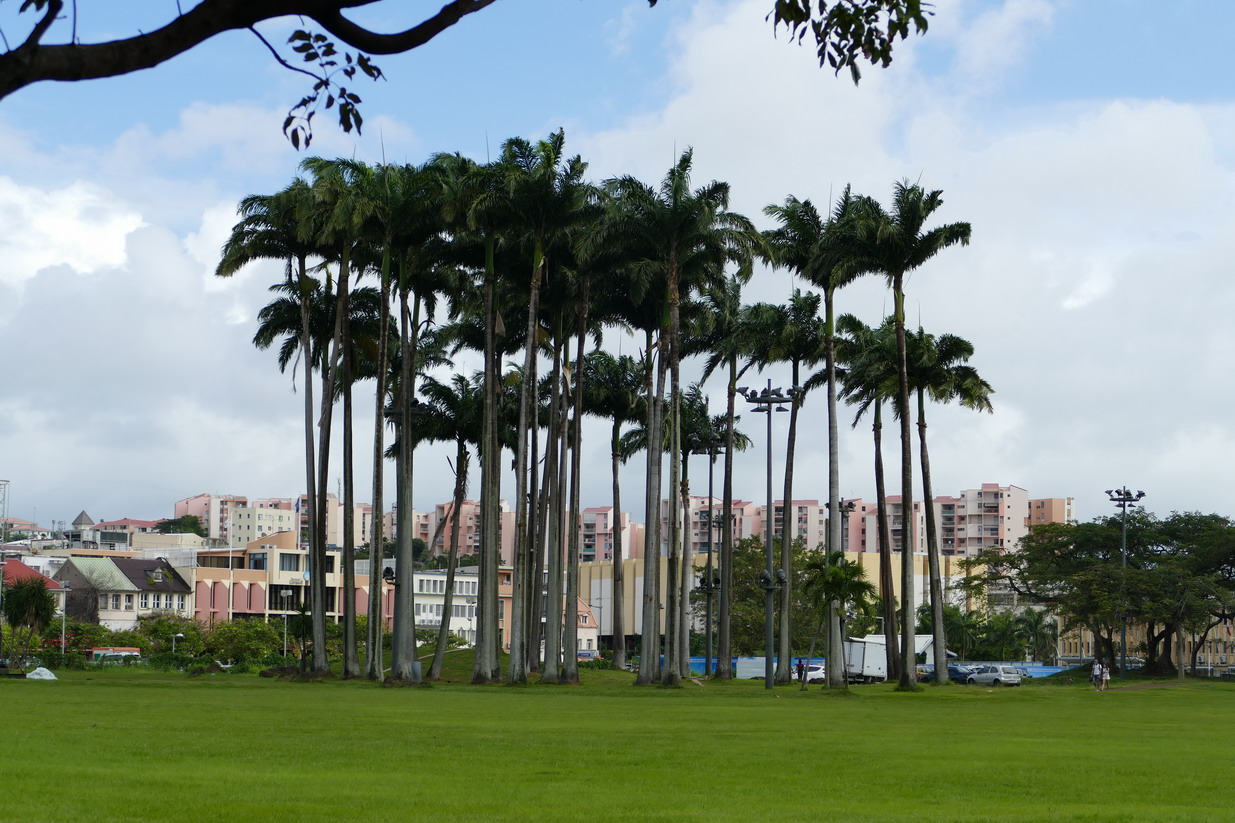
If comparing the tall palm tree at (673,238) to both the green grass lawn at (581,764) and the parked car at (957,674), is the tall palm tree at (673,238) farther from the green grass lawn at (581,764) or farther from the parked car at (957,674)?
the parked car at (957,674)

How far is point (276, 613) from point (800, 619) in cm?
6142

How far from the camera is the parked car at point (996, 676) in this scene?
77250 millimetres

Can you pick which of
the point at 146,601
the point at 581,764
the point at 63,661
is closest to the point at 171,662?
the point at 63,661

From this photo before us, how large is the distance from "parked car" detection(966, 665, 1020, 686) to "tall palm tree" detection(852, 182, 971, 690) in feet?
82.3

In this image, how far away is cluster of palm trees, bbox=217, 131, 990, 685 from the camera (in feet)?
171

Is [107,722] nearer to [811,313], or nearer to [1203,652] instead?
[811,313]

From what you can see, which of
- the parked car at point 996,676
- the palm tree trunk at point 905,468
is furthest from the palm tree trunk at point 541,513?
the parked car at point 996,676

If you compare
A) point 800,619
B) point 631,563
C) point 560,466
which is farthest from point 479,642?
point 631,563

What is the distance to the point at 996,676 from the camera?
77.4m

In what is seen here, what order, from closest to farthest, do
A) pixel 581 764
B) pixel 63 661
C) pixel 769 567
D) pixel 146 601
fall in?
1. pixel 581 764
2. pixel 769 567
3. pixel 63 661
4. pixel 146 601

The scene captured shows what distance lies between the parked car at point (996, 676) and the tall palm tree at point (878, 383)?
807cm

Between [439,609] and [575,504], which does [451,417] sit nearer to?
[575,504]

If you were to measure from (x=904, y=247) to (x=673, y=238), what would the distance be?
871 cm

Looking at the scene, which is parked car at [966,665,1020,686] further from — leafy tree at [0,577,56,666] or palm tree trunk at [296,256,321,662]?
leafy tree at [0,577,56,666]
